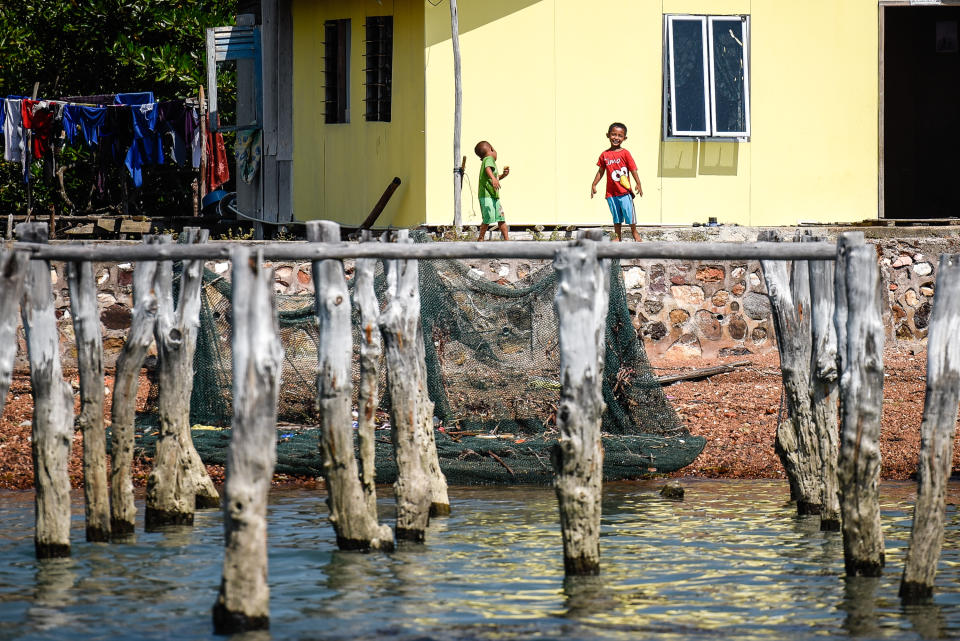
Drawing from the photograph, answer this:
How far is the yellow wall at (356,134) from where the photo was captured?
17.3m

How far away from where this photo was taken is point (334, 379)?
9305 mm

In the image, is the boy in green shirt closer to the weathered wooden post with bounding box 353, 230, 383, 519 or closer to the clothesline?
the weathered wooden post with bounding box 353, 230, 383, 519

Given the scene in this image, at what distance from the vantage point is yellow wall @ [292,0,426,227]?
17312mm

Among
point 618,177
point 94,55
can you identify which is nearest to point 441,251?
point 618,177

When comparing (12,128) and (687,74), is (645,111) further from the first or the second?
(12,128)

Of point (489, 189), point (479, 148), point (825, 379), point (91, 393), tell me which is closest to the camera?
A: point (91, 393)

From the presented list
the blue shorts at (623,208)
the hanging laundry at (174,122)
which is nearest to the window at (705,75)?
the blue shorts at (623,208)

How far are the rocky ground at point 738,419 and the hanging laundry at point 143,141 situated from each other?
7305 mm

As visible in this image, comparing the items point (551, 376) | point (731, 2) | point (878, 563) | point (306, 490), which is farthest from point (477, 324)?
point (731, 2)

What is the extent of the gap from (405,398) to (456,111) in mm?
7129

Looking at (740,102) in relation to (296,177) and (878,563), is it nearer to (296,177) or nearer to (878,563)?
(296,177)

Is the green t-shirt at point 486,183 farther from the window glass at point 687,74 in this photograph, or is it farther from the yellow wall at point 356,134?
the window glass at point 687,74

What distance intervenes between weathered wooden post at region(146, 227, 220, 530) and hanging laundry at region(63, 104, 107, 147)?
38.5 feet

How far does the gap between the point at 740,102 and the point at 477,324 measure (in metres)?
6.09
